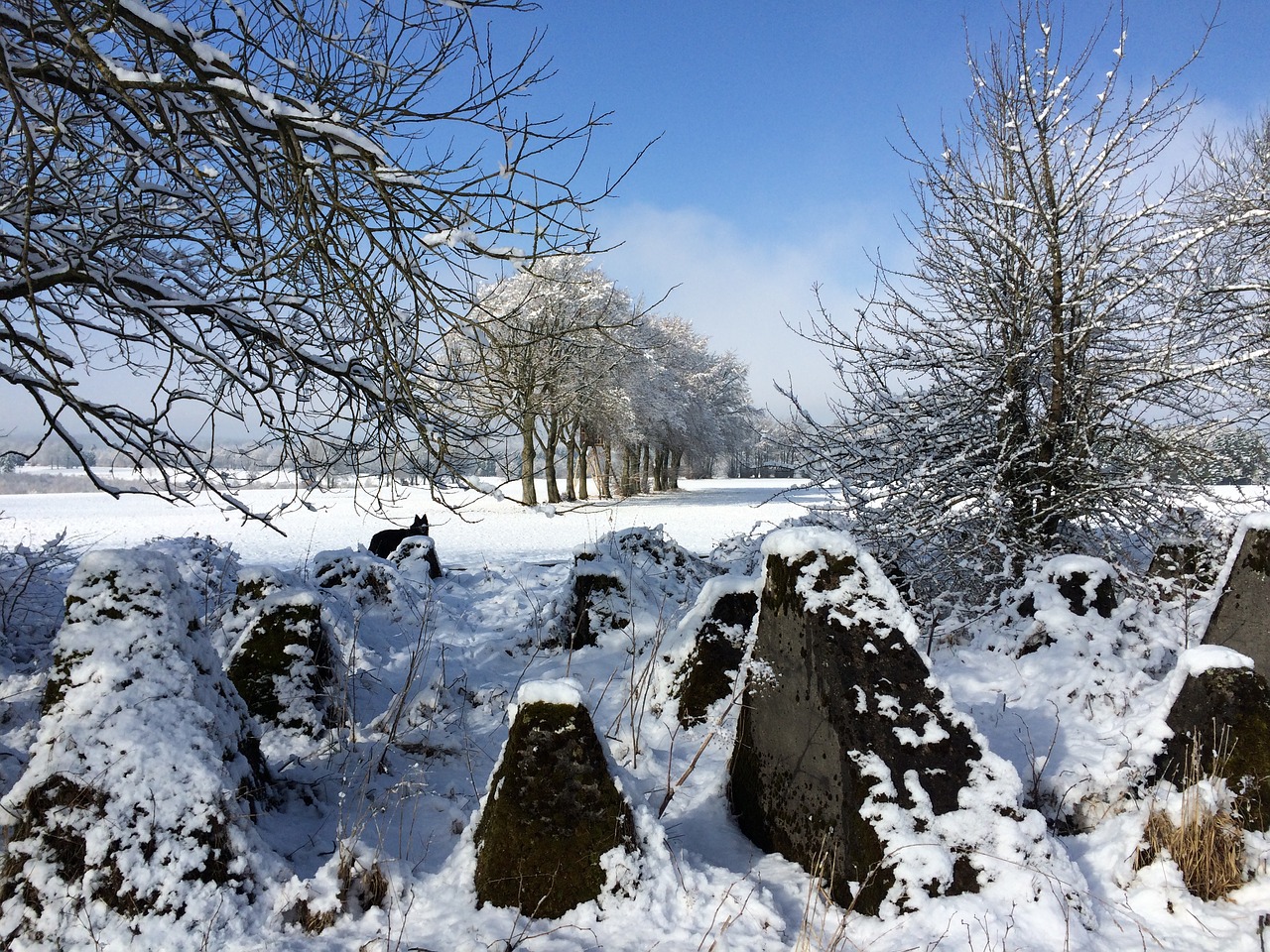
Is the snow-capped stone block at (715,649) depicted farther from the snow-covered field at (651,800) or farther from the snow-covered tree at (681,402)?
the snow-covered tree at (681,402)

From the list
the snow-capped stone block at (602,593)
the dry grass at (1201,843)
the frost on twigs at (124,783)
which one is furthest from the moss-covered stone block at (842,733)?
the snow-capped stone block at (602,593)

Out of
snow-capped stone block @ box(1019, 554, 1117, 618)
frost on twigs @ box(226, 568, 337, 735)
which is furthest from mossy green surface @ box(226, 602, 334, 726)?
snow-capped stone block @ box(1019, 554, 1117, 618)

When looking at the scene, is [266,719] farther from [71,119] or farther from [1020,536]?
[1020,536]

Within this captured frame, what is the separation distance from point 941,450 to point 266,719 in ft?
19.9

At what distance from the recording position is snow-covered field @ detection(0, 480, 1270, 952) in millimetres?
2305

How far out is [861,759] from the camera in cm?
266

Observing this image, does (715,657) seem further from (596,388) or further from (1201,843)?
(596,388)

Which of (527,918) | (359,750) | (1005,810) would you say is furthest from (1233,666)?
(359,750)

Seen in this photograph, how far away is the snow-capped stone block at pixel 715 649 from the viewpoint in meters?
4.18

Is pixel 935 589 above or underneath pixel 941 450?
underneath

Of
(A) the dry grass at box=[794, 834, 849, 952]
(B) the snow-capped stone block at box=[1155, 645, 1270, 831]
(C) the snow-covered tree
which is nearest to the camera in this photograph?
(A) the dry grass at box=[794, 834, 849, 952]

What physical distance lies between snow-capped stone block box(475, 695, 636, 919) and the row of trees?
177cm

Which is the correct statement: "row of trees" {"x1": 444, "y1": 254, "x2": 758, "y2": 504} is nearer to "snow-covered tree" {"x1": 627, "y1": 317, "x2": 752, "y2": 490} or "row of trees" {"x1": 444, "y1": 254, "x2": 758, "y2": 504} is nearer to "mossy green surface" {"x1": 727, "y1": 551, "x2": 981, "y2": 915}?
"snow-covered tree" {"x1": 627, "y1": 317, "x2": 752, "y2": 490}

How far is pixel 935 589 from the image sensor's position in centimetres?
719
